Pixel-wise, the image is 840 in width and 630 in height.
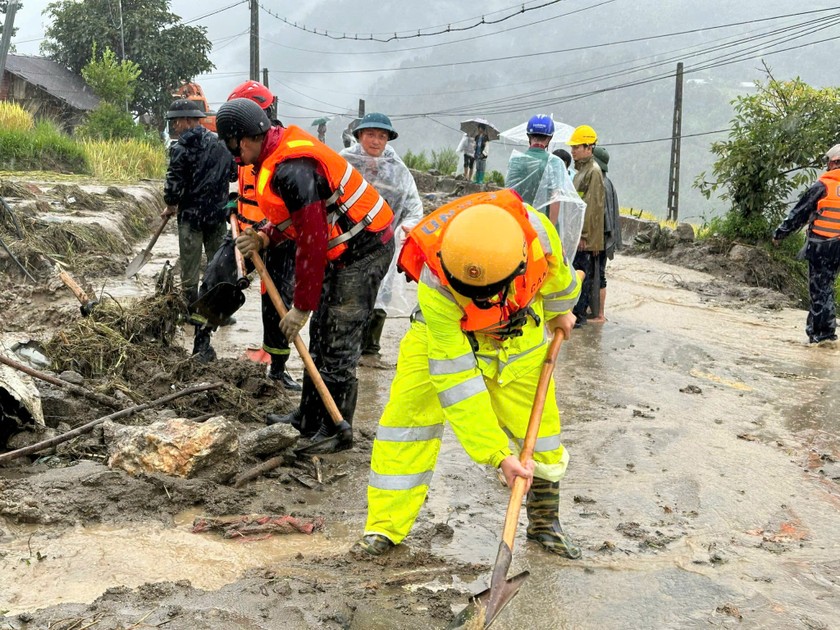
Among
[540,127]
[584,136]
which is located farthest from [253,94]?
[584,136]

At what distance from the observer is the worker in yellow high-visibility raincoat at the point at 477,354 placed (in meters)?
2.81

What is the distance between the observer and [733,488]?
170 inches

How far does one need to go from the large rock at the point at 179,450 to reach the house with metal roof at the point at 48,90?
1188 inches

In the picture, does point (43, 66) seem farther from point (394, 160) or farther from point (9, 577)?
point (9, 577)

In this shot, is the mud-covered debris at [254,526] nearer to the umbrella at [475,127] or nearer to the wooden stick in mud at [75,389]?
the wooden stick in mud at [75,389]

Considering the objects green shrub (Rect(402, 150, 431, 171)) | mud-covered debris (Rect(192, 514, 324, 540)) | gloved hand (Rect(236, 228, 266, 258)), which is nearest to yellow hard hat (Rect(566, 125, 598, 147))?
gloved hand (Rect(236, 228, 266, 258))

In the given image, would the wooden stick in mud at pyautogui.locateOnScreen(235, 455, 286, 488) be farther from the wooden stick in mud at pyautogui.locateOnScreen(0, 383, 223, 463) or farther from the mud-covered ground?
the wooden stick in mud at pyautogui.locateOnScreen(0, 383, 223, 463)

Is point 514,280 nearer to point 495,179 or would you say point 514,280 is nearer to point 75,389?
point 75,389

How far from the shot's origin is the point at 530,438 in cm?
307

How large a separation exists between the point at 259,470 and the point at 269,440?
189mm

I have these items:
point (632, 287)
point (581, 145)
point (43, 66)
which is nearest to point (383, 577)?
point (581, 145)

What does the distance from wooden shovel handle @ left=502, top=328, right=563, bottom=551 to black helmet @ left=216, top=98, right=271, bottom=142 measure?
172 cm

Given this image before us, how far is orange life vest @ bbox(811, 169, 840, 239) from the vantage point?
761cm

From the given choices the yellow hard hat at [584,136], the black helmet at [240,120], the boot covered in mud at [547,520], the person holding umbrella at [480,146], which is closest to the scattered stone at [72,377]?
the black helmet at [240,120]
